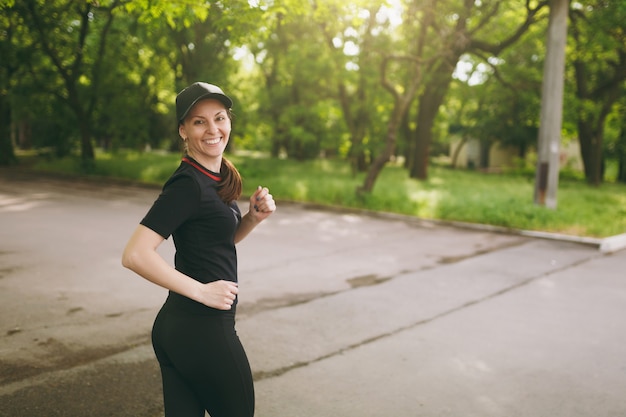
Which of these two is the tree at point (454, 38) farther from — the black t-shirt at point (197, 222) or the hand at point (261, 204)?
the black t-shirt at point (197, 222)

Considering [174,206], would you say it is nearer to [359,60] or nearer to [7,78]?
[359,60]

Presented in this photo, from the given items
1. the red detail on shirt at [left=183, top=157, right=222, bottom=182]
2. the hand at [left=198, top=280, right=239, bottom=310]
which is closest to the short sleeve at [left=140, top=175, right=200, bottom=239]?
the red detail on shirt at [left=183, top=157, right=222, bottom=182]

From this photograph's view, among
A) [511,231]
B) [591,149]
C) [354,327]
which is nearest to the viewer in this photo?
[354,327]

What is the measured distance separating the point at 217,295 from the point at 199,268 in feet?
0.50

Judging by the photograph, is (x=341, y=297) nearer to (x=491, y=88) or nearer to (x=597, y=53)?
(x=597, y=53)

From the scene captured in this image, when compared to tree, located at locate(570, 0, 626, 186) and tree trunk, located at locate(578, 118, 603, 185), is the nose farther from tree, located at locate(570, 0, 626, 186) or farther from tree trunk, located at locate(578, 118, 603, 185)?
tree trunk, located at locate(578, 118, 603, 185)

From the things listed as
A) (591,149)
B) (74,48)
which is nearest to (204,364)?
(74,48)

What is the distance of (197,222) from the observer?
7.75ft

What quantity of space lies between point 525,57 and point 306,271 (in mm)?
26489

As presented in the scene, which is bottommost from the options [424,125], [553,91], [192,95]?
[192,95]

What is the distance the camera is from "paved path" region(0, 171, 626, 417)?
4.42 m

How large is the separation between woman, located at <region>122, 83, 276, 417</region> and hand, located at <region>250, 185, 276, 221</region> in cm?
20

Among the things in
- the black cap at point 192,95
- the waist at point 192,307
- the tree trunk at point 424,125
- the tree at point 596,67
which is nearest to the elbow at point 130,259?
the waist at point 192,307

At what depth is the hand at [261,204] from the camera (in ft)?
8.99
